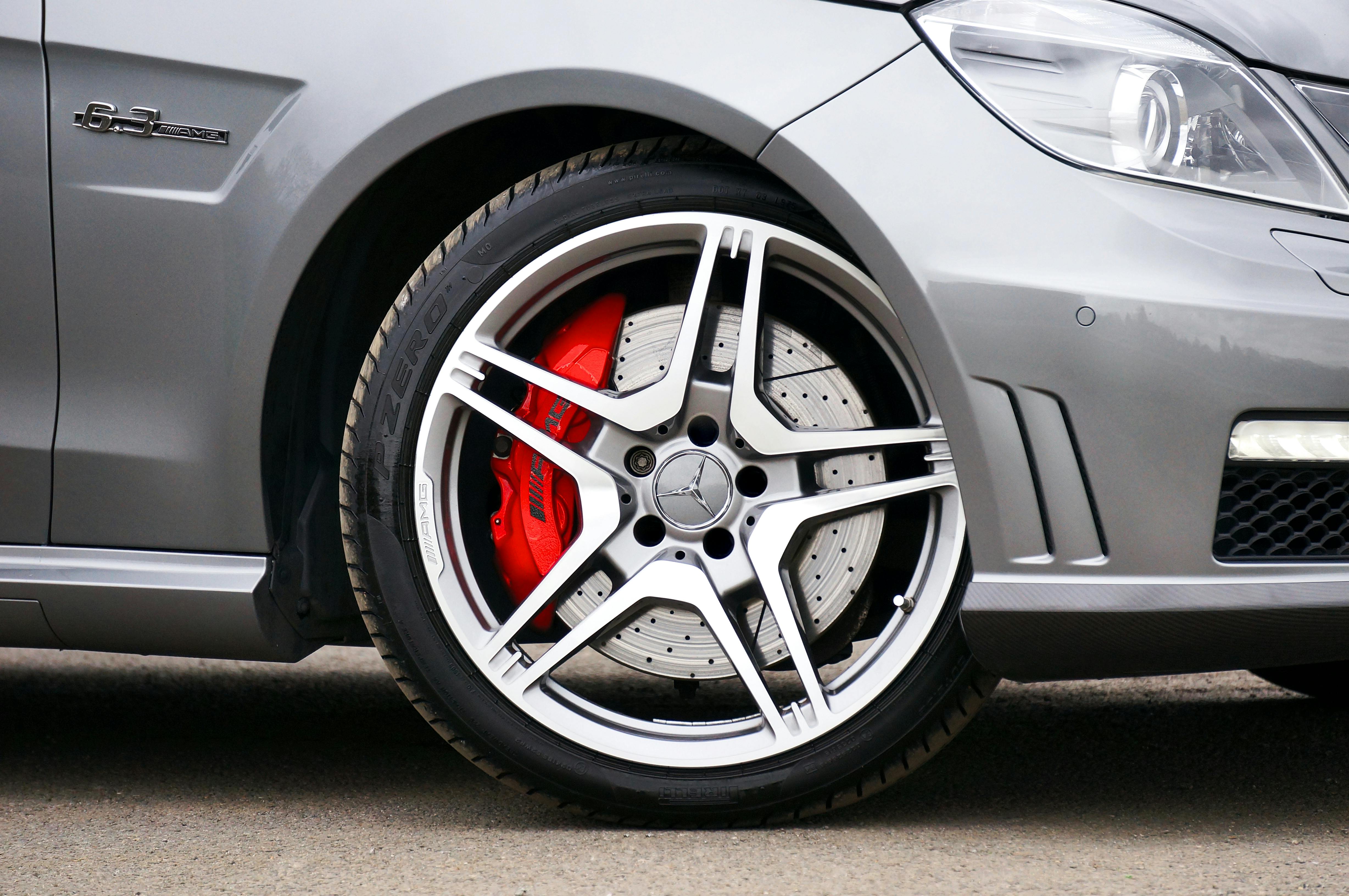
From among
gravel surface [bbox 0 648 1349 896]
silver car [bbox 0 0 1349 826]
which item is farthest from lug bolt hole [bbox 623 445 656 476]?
gravel surface [bbox 0 648 1349 896]

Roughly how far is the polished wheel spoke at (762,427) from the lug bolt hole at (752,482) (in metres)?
0.04

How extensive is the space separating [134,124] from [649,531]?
901 millimetres

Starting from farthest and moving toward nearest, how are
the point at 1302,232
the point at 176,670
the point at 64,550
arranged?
the point at 176,670 < the point at 64,550 < the point at 1302,232

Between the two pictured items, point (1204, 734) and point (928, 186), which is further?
point (1204, 734)

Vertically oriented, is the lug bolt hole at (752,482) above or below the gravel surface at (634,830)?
above

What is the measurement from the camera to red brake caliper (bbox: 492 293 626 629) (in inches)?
70.6

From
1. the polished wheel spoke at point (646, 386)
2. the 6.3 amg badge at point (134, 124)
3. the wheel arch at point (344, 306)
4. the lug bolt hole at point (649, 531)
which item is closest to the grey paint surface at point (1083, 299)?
the polished wheel spoke at point (646, 386)

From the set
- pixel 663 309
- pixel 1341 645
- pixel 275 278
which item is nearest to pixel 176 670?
pixel 275 278

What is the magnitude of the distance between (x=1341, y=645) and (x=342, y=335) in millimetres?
1456

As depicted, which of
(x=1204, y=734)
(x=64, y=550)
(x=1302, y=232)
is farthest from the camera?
(x=1204, y=734)

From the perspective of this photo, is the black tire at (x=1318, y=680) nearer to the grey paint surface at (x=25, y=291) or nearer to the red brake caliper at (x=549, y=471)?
the red brake caliper at (x=549, y=471)

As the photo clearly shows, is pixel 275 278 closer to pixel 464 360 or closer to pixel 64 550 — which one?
pixel 464 360

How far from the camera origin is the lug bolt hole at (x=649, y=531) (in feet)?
5.65

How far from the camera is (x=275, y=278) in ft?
5.49
